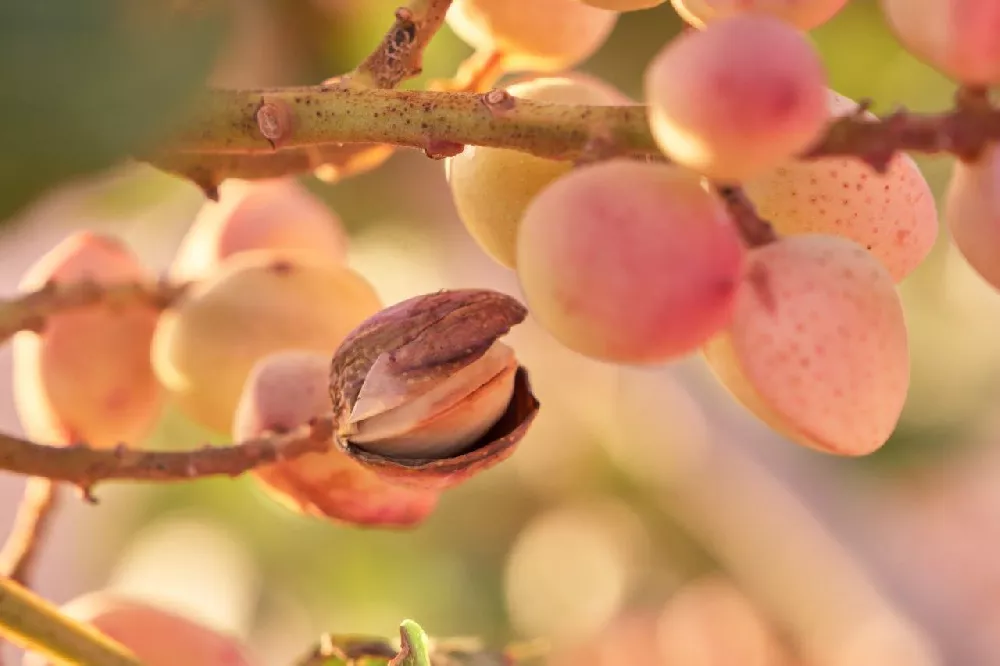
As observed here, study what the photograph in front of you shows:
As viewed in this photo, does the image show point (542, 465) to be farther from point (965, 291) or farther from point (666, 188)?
point (666, 188)

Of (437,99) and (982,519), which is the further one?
(982,519)

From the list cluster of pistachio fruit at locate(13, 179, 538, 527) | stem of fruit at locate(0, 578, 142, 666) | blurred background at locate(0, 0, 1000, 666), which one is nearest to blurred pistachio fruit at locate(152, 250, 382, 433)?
cluster of pistachio fruit at locate(13, 179, 538, 527)

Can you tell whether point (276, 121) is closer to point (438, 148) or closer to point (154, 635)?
point (438, 148)

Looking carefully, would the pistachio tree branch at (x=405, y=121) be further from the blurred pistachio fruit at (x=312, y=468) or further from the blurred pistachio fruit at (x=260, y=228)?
the blurred pistachio fruit at (x=260, y=228)

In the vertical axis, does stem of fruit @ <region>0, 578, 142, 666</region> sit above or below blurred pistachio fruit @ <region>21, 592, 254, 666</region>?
above

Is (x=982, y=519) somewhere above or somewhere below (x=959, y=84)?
below

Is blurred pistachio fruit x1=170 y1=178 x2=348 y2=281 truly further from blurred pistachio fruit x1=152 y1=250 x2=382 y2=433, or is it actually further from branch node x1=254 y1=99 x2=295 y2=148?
branch node x1=254 y1=99 x2=295 y2=148

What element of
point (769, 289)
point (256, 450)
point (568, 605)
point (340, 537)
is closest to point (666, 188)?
point (769, 289)

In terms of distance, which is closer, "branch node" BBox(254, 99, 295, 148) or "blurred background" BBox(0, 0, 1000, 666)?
"branch node" BBox(254, 99, 295, 148)

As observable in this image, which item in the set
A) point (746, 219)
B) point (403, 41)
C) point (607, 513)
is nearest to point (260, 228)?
point (403, 41)
